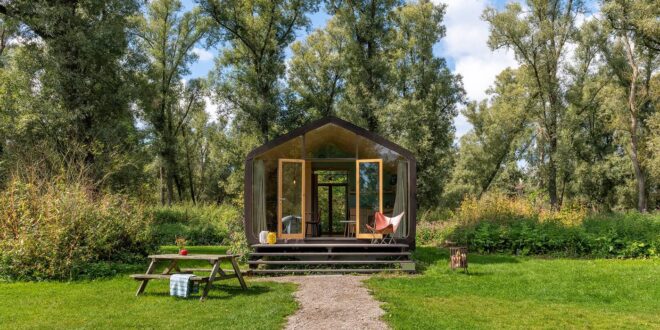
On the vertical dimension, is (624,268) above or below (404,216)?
below

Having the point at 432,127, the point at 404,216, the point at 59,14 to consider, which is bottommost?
the point at 404,216

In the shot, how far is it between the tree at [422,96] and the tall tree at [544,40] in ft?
9.16

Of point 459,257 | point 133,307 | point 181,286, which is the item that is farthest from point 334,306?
point 459,257

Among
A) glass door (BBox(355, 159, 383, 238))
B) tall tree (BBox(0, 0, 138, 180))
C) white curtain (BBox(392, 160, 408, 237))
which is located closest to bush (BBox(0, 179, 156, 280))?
glass door (BBox(355, 159, 383, 238))

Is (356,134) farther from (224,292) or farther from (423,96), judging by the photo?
(423,96)

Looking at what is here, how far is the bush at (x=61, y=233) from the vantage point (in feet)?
31.1

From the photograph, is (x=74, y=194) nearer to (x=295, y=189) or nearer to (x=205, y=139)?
(x=295, y=189)

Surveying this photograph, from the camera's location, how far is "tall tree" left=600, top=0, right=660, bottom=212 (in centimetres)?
2195

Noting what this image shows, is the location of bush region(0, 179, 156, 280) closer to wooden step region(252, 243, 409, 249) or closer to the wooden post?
wooden step region(252, 243, 409, 249)

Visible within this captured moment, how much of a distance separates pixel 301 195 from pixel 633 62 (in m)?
21.8

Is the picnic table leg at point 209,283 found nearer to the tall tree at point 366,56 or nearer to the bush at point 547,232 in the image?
the bush at point 547,232

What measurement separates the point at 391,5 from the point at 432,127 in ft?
20.8

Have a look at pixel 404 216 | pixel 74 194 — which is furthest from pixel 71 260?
pixel 404 216

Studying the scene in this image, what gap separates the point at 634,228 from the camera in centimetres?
1316
